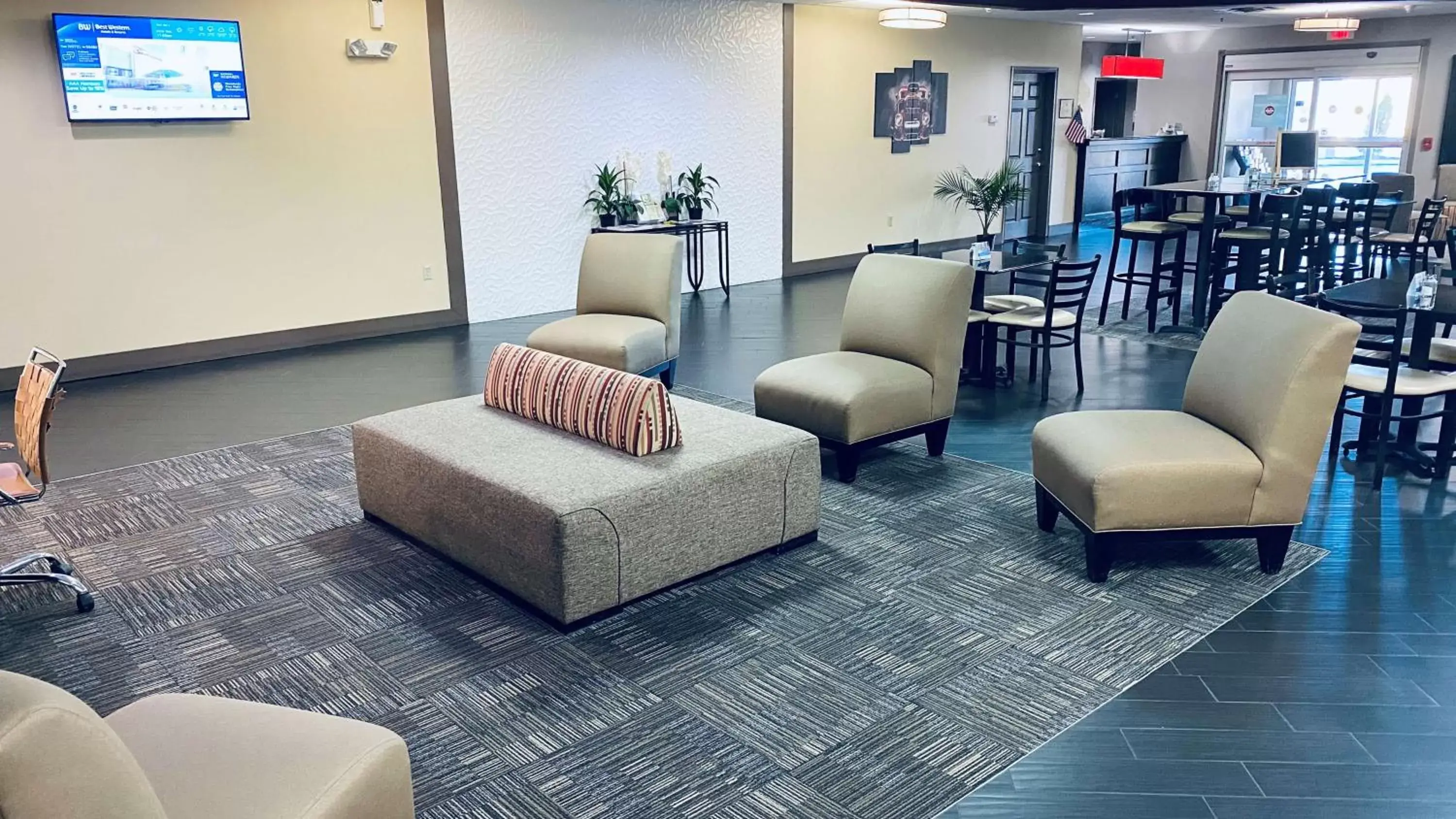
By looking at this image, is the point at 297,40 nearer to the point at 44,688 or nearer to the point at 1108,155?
the point at 44,688

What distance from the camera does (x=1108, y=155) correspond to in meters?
13.4

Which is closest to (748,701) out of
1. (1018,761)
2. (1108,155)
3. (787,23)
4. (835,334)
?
(1018,761)

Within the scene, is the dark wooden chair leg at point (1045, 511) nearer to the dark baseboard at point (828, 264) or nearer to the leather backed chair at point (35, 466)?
the leather backed chair at point (35, 466)

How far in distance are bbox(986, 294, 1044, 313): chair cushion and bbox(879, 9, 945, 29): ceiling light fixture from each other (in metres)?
3.20

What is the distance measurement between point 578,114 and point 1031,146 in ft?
21.8

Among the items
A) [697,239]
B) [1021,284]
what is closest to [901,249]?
[1021,284]

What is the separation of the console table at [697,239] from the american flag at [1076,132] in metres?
5.75

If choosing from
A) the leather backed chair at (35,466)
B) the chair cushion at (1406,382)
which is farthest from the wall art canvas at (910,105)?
the leather backed chair at (35,466)

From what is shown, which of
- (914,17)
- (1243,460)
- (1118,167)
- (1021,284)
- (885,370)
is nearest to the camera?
(1243,460)

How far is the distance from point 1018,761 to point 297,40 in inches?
249

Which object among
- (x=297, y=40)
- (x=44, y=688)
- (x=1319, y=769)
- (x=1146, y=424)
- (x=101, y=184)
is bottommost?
(x=1319, y=769)

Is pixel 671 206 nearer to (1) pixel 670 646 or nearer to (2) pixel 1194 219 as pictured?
(2) pixel 1194 219

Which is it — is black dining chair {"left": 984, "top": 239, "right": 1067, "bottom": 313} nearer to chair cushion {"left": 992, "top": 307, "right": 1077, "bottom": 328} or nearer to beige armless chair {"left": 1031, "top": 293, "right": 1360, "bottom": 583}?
chair cushion {"left": 992, "top": 307, "right": 1077, "bottom": 328}

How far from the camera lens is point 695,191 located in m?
9.06
